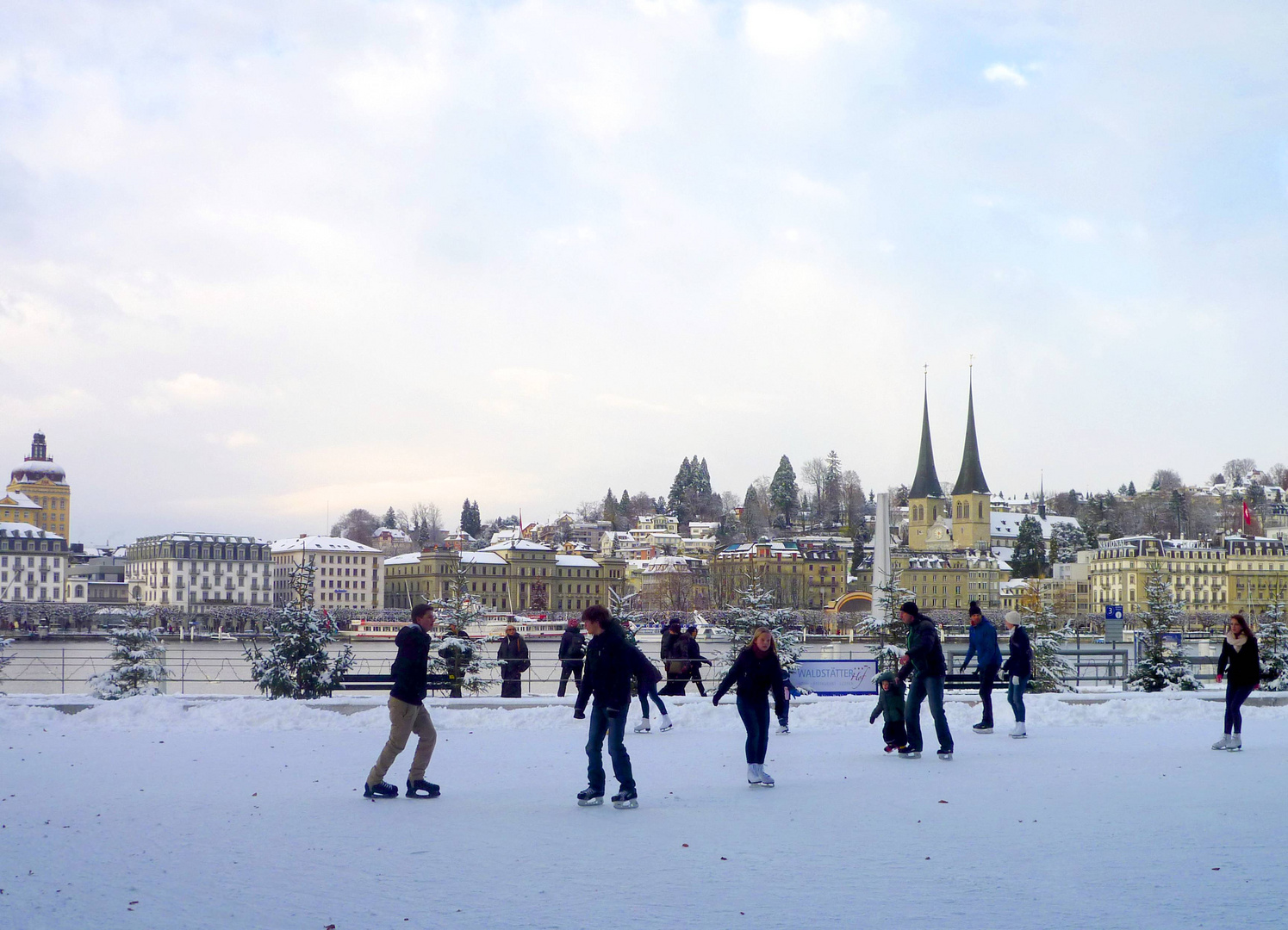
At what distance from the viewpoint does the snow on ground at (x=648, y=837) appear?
6555 millimetres

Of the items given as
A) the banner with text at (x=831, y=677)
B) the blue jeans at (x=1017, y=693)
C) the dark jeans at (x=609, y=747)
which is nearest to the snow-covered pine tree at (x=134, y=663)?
the banner with text at (x=831, y=677)

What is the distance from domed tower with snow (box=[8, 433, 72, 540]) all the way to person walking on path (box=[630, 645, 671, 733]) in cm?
19394

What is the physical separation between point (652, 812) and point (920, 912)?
3431mm

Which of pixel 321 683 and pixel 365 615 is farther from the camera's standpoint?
pixel 365 615

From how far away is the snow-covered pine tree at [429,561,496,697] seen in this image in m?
20.7

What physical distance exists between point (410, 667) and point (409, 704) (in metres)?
0.29

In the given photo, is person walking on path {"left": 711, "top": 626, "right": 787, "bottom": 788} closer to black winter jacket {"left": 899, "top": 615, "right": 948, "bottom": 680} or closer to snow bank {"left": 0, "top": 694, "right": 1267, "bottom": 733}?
black winter jacket {"left": 899, "top": 615, "right": 948, "bottom": 680}

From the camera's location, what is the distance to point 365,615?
134 metres

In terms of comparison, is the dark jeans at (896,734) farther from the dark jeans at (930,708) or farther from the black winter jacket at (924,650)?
the black winter jacket at (924,650)

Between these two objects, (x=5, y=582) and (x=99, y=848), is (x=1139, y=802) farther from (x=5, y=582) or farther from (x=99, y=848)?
(x=5, y=582)

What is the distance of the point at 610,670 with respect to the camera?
966cm

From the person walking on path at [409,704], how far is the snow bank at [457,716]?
5511mm

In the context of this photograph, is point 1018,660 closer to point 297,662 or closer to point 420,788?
point 420,788

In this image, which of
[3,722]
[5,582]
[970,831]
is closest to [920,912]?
[970,831]
